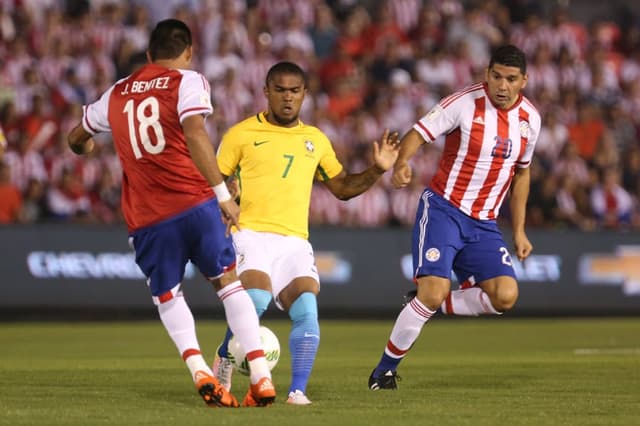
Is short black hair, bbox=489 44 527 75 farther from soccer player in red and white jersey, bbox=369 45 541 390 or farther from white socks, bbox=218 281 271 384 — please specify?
white socks, bbox=218 281 271 384

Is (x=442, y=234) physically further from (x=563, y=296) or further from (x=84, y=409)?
(x=563, y=296)

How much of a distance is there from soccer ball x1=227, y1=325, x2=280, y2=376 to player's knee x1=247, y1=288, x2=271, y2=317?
0.17 metres

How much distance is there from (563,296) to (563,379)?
836 cm

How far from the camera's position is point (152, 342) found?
51.0ft

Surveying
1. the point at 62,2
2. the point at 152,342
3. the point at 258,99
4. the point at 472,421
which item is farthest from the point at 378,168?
the point at 62,2

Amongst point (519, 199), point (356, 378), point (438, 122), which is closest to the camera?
point (438, 122)

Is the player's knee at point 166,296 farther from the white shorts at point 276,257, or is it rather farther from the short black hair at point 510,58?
the short black hair at point 510,58

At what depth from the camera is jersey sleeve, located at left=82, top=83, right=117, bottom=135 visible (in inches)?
339

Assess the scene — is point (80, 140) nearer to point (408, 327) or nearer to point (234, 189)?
point (234, 189)

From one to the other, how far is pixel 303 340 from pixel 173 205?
53.0 inches

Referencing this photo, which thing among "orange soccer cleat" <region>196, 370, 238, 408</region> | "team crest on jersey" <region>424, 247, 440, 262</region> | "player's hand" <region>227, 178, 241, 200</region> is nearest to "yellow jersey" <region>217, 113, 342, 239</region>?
"player's hand" <region>227, 178, 241, 200</region>

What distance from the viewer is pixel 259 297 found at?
367 inches

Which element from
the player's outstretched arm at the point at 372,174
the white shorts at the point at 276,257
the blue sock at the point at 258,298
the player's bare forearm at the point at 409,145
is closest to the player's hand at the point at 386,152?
the player's outstretched arm at the point at 372,174

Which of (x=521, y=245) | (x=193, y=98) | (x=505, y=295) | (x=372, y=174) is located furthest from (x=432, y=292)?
(x=193, y=98)
